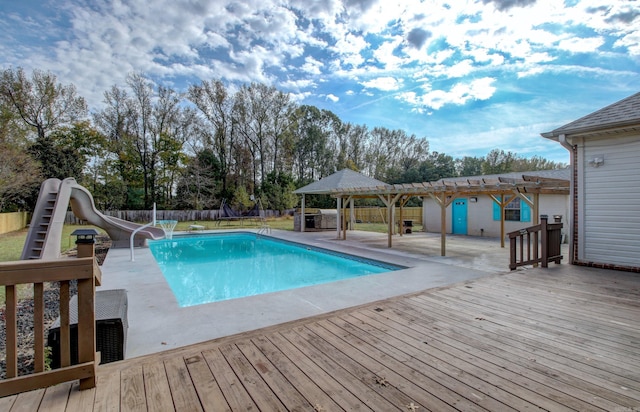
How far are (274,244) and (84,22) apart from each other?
11.7 metres

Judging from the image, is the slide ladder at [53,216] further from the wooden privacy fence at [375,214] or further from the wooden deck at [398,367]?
the wooden privacy fence at [375,214]

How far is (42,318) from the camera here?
1679 millimetres

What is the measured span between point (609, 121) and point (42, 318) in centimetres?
811

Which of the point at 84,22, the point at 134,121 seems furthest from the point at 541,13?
the point at 134,121

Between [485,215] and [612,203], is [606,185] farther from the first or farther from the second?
[485,215]

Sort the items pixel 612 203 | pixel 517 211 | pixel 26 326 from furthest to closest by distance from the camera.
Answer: pixel 517 211, pixel 612 203, pixel 26 326

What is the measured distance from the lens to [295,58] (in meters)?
19.3

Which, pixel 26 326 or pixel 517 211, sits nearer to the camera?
pixel 26 326

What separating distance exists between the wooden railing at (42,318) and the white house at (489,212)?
434 inches

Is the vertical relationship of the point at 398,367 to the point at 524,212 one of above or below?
→ below

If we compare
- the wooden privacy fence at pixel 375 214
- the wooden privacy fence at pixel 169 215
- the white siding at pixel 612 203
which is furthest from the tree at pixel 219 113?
the white siding at pixel 612 203

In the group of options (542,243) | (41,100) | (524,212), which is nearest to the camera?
(542,243)

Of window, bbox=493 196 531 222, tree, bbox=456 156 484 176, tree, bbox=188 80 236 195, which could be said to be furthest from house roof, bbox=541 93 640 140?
tree, bbox=456 156 484 176

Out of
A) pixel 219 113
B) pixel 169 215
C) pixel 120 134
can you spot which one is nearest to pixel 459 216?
pixel 169 215
